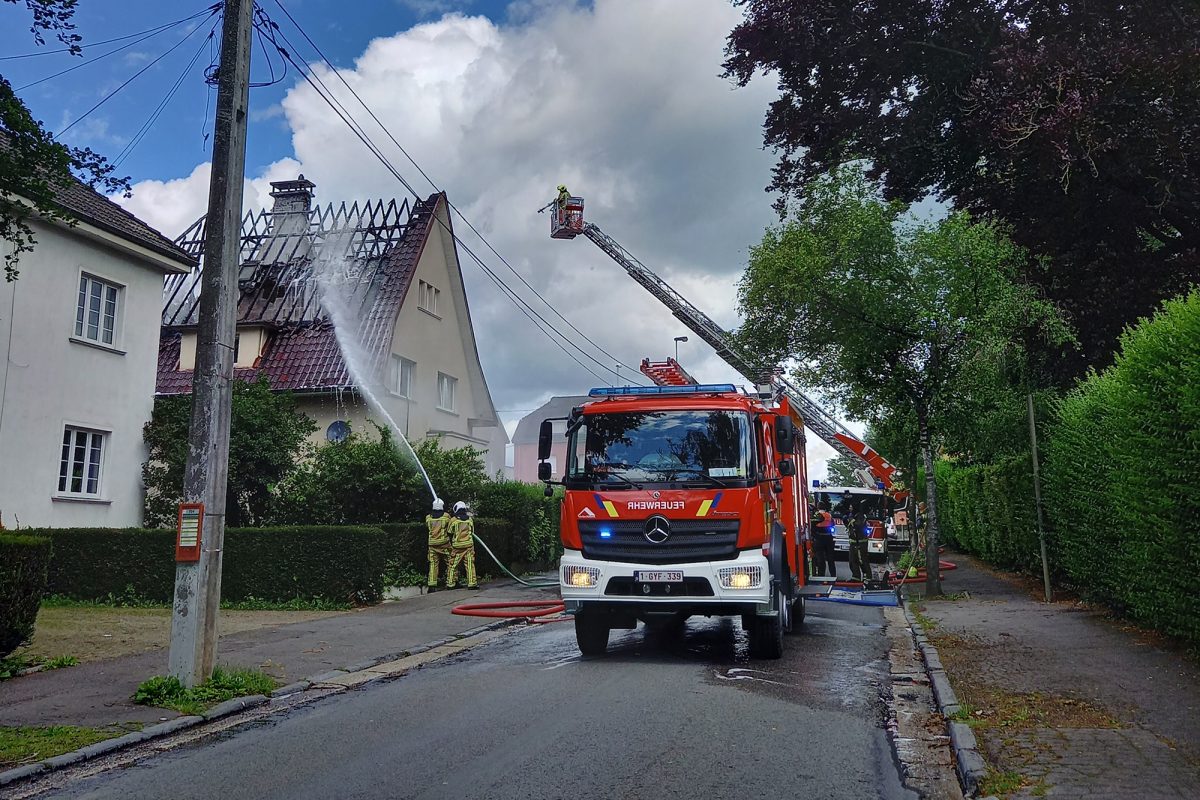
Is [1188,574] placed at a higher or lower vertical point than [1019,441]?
lower

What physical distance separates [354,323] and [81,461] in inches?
377

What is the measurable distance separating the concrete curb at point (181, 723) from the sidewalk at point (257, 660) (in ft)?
0.51

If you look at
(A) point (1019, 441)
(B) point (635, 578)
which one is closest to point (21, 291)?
(B) point (635, 578)

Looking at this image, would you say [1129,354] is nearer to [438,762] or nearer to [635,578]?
[635,578]

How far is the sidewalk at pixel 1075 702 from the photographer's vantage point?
5.69 m

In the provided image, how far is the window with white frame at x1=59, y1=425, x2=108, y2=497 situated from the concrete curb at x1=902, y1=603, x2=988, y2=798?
15.2 m

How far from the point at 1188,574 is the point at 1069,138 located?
24.6 ft

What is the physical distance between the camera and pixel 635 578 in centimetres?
1022

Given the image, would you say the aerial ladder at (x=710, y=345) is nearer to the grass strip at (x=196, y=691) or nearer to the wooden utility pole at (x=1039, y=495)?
the wooden utility pole at (x=1039, y=495)

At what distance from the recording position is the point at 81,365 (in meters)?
18.3

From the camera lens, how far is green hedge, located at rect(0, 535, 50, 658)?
9773 millimetres

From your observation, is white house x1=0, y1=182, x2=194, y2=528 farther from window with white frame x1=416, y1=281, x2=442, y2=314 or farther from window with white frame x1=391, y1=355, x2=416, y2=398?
window with white frame x1=416, y1=281, x2=442, y2=314

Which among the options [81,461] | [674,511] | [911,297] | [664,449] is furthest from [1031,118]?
[81,461]

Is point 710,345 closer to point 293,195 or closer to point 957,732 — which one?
point 293,195
